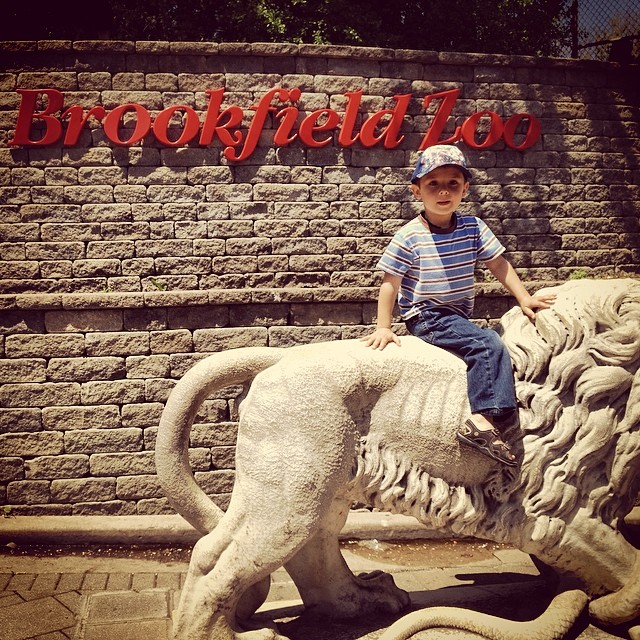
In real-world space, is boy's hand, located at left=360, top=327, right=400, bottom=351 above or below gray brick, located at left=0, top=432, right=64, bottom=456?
above

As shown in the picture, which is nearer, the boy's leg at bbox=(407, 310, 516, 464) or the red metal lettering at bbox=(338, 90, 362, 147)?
the boy's leg at bbox=(407, 310, 516, 464)

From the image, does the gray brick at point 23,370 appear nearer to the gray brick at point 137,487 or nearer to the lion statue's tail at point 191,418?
the gray brick at point 137,487

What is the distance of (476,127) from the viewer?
5.89 m

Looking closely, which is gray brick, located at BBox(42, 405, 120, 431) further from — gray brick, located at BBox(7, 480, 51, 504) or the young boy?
the young boy

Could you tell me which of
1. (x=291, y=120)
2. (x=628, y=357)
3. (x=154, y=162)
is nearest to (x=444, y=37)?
(x=291, y=120)

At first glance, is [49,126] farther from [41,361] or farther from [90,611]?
[90,611]

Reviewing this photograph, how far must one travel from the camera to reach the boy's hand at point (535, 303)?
8.60 feet

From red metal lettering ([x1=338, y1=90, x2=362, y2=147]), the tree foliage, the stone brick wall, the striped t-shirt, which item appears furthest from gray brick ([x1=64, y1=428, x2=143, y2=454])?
the tree foliage

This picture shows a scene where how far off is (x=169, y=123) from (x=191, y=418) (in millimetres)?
3511

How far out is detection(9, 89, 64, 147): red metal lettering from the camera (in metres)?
5.23

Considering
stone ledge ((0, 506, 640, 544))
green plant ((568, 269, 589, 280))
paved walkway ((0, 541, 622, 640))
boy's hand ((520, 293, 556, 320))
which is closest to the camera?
boy's hand ((520, 293, 556, 320))

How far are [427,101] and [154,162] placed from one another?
96.1 inches

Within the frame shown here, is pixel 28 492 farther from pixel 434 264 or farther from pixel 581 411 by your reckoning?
pixel 581 411

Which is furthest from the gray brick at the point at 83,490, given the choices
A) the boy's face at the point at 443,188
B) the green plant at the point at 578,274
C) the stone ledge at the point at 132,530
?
the green plant at the point at 578,274
